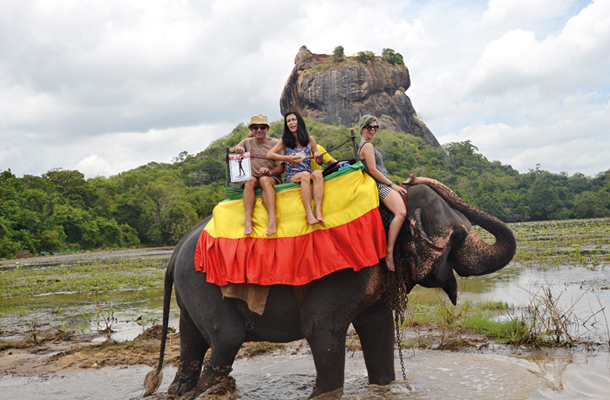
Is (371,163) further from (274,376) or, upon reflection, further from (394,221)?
(274,376)

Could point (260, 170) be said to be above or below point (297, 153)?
below

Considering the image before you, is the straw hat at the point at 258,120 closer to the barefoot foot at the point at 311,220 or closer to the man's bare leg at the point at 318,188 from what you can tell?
the man's bare leg at the point at 318,188

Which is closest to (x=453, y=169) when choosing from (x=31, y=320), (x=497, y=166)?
(x=497, y=166)

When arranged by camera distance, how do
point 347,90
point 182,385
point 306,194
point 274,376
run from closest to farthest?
point 306,194 → point 182,385 → point 274,376 → point 347,90

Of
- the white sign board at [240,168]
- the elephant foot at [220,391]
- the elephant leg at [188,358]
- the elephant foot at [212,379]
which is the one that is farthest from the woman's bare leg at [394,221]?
the elephant leg at [188,358]

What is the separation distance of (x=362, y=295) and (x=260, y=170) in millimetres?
1511

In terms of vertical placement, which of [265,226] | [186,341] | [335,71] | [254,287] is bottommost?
[186,341]

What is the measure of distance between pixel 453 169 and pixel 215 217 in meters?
97.7

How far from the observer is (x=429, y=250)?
456cm

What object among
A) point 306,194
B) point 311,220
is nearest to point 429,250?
point 311,220

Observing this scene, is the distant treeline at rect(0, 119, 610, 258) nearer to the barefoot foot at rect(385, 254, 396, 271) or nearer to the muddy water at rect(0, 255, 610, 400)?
the muddy water at rect(0, 255, 610, 400)

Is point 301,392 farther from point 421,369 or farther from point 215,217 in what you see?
point 215,217

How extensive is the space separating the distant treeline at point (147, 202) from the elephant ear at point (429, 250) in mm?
27147

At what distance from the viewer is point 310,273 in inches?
174
